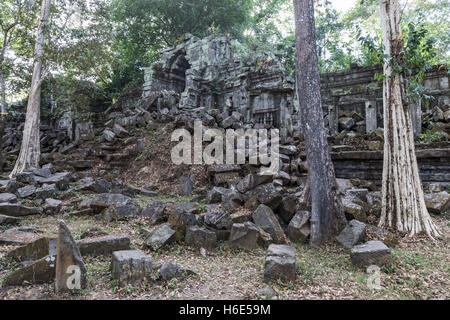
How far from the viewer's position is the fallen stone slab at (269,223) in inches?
170

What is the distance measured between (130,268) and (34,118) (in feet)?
34.3

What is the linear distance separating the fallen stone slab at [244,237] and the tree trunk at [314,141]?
924 millimetres

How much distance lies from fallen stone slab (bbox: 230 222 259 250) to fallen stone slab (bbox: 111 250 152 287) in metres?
1.49

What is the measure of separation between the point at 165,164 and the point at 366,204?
5.90 meters

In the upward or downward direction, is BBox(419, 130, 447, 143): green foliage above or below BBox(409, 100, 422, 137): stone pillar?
below

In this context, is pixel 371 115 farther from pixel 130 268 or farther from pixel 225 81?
pixel 130 268

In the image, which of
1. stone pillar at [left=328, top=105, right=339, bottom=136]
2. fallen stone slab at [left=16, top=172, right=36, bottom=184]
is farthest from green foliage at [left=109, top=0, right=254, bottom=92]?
fallen stone slab at [left=16, top=172, right=36, bottom=184]

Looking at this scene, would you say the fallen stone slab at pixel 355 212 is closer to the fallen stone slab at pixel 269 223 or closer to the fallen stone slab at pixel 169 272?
the fallen stone slab at pixel 269 223

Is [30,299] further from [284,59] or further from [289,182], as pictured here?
[284,59]

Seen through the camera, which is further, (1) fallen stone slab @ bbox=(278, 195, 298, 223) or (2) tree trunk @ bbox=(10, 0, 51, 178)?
(2) tree trunk @ bbox=(10, 0, 51, 178)

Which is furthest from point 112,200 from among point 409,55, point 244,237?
point 409,55

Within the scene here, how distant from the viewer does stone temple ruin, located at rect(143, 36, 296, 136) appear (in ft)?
42.7

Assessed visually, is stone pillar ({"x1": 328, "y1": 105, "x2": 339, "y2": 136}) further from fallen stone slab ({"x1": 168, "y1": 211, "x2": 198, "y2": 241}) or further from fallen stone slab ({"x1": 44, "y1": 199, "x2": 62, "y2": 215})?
fallen stone slab ({"x1": 44, "y1": 199, "x2": 62, "y2": 215})
